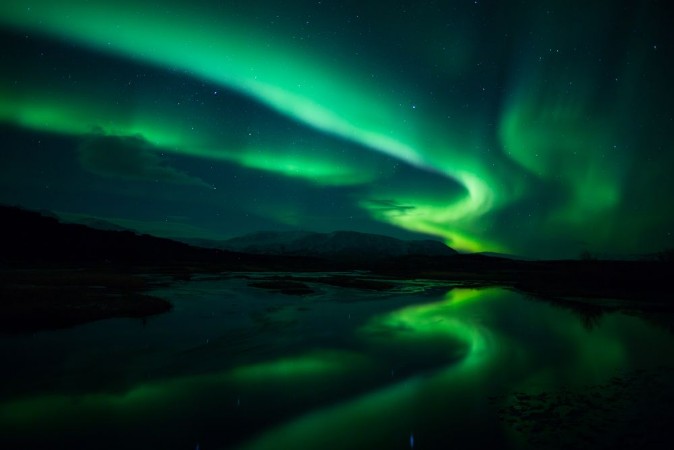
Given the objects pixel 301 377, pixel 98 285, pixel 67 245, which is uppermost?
pixel 67 245

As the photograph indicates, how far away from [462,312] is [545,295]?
21264mm

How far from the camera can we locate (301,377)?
17.2m

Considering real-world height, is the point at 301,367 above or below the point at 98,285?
above

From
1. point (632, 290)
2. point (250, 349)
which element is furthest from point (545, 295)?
point (250, 349)

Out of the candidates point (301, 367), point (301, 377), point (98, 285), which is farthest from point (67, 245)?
point (301, 377)

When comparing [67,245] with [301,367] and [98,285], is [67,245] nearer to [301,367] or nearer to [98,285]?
[98,285]

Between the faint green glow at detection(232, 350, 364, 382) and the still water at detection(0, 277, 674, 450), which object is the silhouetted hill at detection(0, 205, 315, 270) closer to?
the still water at detection(0, 277, 674, 450)

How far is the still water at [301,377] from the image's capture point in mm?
11516

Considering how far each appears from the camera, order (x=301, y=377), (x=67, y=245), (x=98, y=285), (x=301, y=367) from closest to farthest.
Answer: (x=301, y=377) → (x=301, y=367) → (x=98, y=285) → (x=67, y=245)

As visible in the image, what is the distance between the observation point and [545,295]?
52.9m

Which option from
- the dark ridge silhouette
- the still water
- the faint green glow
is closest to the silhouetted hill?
the dark ridge silhouette

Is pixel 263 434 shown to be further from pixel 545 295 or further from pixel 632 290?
pixel 632 290

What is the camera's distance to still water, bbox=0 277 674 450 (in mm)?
11516

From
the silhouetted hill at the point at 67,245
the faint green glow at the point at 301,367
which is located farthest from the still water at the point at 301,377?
the silhouetted hill at the point at 67,245
